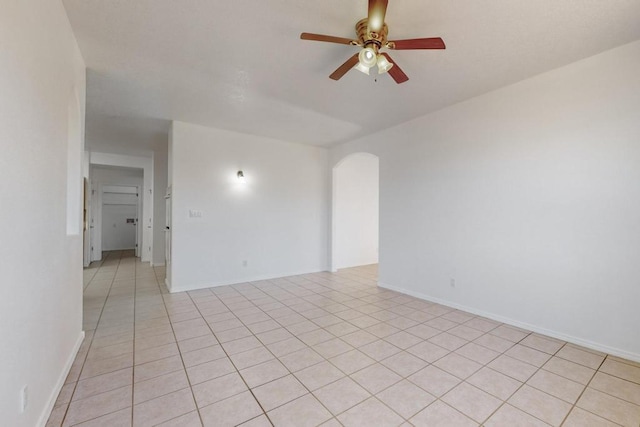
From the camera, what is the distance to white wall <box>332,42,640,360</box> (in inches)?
96.1

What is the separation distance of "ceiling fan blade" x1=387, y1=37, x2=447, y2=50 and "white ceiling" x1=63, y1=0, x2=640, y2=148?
246 millimetres

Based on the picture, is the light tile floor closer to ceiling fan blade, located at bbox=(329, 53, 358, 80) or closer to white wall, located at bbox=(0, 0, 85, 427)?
white wall, located at bbox=(0, 0, 85, 427)

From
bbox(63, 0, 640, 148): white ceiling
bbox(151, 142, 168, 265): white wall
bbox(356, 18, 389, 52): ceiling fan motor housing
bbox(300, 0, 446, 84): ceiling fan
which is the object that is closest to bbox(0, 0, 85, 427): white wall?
bbox(63, 0, 640, 148): white ceiling

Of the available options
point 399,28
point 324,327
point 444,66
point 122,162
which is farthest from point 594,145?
point 122,162

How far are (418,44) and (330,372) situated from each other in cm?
259

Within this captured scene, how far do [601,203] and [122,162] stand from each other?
8917 mm

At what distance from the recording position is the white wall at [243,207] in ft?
14.6

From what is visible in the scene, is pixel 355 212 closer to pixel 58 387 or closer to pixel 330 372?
pixel 330 372

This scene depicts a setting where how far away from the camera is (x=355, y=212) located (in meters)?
6.51

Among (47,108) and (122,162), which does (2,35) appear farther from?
(122,162)

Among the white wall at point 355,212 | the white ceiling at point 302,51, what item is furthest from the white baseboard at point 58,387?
the white wall at point 355,212

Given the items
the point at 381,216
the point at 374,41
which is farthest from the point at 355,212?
the point at 374,41

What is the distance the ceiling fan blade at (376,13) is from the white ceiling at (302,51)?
0.19 metres

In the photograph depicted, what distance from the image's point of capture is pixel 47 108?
1.70 meters
